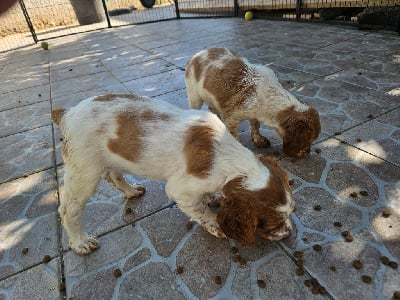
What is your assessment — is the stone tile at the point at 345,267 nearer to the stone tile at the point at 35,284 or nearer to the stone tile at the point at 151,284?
the stone tile at the point at 151,284

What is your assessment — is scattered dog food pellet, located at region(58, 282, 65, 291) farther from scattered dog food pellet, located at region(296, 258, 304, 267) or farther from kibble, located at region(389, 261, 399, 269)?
kibble, located at region(389, 261, 399, 269)

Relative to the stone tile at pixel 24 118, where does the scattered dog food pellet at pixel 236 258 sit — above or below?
below

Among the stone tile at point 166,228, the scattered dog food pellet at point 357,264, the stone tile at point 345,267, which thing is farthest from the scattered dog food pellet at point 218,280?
the scattered dog food pellet at point 357,264

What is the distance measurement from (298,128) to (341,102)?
7.56 ft

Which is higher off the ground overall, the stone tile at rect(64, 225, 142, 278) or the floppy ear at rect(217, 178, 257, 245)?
the floppy ear at rect(217, 178, 257, 245)

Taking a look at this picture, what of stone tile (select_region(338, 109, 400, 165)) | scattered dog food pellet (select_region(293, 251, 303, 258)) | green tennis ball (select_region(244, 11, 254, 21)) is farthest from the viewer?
green tennis ball (select_region(244, 11, 254, 21))

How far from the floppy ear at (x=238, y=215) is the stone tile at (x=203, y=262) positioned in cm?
57

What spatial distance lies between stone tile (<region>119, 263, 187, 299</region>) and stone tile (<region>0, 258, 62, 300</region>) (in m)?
0.64

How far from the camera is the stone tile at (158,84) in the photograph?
689 centimetres

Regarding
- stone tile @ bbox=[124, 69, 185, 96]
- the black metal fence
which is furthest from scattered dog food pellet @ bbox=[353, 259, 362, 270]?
the black metal fence

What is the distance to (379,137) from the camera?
14.4 ft

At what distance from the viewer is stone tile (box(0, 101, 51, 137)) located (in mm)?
6074

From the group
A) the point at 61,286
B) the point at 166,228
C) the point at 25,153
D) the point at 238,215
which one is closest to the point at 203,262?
the point at 166,228

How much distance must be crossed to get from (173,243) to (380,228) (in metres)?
2.09
